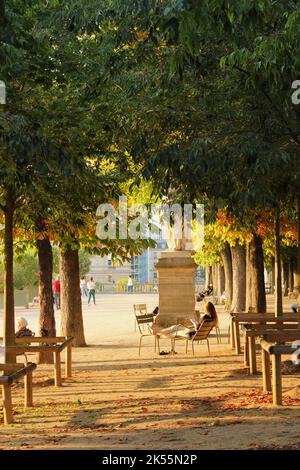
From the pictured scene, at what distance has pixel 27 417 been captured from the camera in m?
11.4

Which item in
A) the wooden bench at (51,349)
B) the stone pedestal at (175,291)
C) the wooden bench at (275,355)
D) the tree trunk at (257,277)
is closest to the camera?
the wooden bench at (275,355)

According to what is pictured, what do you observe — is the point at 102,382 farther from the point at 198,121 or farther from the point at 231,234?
the point at 231,234

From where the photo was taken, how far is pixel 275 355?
441 inches

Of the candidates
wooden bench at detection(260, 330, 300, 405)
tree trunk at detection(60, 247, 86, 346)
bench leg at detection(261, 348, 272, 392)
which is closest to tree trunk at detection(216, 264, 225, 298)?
tree trunk at detection(60, 247, 86, 346)

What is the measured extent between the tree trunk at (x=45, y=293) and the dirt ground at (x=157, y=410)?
1129 mm

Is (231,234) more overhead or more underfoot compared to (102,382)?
more overhead

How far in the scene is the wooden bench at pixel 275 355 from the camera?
11133mm

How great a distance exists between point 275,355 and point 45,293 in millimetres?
8788

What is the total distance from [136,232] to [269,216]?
9.18 ft

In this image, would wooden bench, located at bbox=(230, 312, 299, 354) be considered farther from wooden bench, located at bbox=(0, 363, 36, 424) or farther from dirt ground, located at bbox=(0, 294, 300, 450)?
wooden bench, located at bbox=(0, 363, 36, 424)

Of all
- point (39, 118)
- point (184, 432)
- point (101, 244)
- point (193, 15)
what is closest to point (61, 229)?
point (101, 244)

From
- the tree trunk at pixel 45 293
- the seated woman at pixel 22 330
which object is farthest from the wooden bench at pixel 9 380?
the tree trunk at pixel 45 293

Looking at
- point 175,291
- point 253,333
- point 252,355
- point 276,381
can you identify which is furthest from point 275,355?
point 175,291

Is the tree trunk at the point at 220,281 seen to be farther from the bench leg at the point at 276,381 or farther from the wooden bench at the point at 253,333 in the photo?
the bench leg at the point at 276,381
